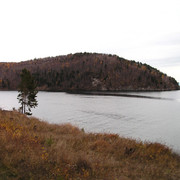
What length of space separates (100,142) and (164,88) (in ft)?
616

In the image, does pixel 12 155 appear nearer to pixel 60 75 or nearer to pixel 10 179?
pixel 10 179

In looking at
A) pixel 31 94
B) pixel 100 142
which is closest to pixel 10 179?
pixel 100 142

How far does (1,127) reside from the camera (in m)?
10.8

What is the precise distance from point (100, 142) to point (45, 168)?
5442 millimetres

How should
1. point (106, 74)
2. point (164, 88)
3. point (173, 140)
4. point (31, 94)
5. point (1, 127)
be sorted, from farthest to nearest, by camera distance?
point (106, 74), point (164, 88), point (31, 94), point (173, 140), point (1, 127)

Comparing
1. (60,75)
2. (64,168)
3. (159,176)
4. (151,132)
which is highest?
(60,75)

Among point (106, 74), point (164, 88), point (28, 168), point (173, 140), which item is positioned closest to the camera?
point (28, 168)

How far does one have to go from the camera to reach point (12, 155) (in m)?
6.41

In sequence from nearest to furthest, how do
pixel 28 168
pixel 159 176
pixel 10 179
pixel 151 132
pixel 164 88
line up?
pixel 10 179 → pixel 28 168 → pixel 159 176 → pixel 151 132 → pixel 164 88

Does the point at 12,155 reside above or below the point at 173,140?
above

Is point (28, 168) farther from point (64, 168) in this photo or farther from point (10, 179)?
point (64, 168)

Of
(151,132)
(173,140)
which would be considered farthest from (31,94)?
(173,140)

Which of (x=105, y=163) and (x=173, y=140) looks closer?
(x=105, y=163)

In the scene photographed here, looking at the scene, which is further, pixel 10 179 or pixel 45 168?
pixel 45 168
